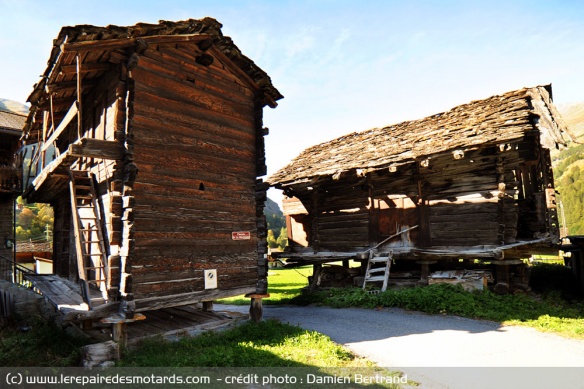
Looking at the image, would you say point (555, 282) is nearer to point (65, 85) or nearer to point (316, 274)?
point (316, 274)

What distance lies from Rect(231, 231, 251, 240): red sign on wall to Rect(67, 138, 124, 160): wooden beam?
3.69 meters

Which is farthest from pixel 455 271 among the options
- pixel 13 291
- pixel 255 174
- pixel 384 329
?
pixel 13 291

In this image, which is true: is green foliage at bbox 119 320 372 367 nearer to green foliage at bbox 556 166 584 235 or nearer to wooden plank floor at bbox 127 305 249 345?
wooden plank floor at bbox 127 305 249 345

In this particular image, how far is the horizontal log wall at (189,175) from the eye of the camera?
9078 millimetres

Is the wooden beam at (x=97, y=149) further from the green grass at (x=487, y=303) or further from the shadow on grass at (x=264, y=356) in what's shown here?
the green grass at (x=487, y=303)

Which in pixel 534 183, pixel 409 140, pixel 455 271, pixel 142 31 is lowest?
pixel 455 271

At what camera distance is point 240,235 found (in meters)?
11.0

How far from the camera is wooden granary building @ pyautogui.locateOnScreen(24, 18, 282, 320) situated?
8656 mm

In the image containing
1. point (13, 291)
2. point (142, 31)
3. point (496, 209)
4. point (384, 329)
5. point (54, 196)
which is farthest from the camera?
point (54, 196)

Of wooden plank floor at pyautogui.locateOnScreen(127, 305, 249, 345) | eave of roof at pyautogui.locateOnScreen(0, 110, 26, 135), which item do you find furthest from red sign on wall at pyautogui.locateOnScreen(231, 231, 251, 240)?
eave of roof at pyautogui.locateOnScreen(0, 110, 26, 135)

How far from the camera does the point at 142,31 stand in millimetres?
9047

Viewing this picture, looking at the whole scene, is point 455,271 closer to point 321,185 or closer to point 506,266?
point 506,266

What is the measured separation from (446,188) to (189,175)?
9.48m

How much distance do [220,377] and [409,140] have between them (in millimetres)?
11884
